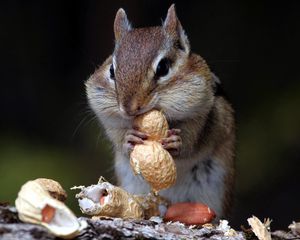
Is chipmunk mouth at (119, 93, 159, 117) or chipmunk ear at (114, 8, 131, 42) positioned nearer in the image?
chipmunk mouth at (119, 93, 159, 117)

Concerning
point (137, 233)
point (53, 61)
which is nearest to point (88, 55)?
point (53, 61)

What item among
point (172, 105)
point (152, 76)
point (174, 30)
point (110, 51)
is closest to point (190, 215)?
point (172, 105)

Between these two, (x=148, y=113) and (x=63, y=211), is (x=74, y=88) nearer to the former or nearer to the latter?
(x=148, y=113)

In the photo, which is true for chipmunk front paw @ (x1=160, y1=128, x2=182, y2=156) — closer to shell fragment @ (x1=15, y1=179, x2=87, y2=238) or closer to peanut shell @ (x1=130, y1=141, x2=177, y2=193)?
peanut shell @ (x1=130, y1=141, x2=177, y2=193)

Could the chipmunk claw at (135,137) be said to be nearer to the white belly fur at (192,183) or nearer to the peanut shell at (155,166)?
the peanut shell at (155,166)

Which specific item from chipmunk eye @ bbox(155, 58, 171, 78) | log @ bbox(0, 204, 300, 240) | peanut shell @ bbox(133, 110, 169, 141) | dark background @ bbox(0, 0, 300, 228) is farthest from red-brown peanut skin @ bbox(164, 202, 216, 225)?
dark background @ bbox(0, 0, 300, 228)
